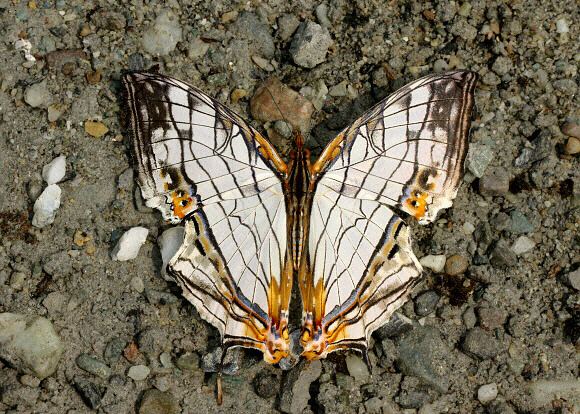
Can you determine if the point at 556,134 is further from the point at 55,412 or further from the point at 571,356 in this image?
the point at 55,412

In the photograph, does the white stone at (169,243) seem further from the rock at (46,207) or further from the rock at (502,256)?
the rock at (502,256)

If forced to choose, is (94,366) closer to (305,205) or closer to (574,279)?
(305,205)

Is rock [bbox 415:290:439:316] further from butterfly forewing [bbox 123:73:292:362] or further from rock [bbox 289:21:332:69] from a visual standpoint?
rock [bbox 289:21:332:69]

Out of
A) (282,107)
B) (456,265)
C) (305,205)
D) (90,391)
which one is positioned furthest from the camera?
(282,107)

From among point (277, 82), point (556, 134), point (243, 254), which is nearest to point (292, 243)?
point (243, 254)

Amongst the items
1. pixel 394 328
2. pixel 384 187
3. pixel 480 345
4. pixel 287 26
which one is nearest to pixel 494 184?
pixel 384 187

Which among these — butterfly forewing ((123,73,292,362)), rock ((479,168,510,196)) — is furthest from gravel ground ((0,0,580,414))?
butterfly forewing ((123,73,292,362))

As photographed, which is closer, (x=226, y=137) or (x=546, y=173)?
(x=226, y=137)

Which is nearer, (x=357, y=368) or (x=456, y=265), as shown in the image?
(x=357, y=368)
